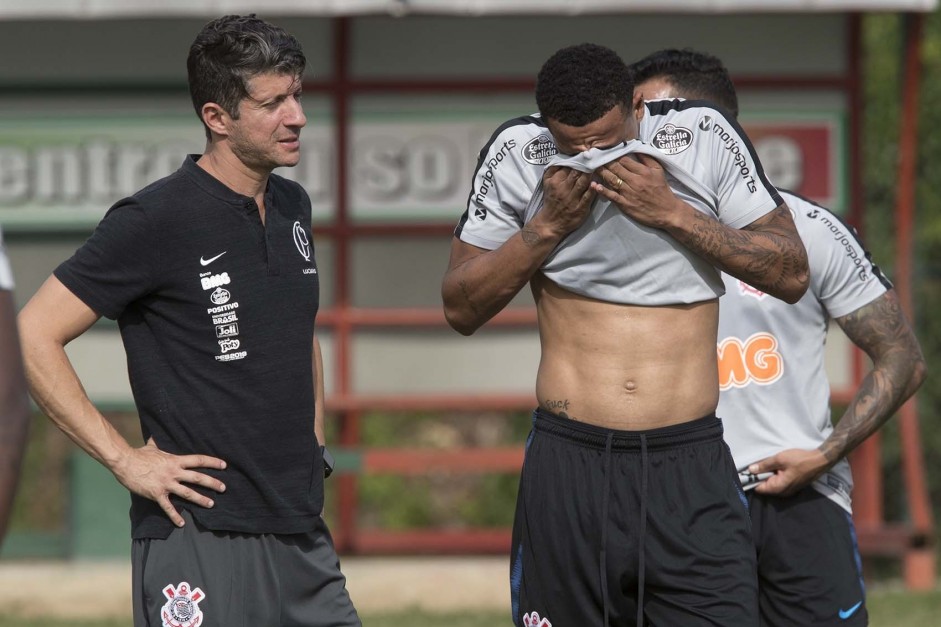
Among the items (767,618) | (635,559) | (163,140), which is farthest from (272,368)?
(163,140)

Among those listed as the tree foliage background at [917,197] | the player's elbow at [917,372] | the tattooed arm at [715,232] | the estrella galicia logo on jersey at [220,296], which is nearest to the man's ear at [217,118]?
the estrella galicia logo on jersey at [220,296]

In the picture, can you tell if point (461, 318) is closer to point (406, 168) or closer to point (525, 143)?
point (525, 143)

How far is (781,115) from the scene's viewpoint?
324 inches

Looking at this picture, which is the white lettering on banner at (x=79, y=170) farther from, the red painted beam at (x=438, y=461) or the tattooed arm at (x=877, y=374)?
the tattooed arm at (x=877, y=374)

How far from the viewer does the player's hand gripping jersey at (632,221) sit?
381 centimetres

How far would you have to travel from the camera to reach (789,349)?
14.6ft

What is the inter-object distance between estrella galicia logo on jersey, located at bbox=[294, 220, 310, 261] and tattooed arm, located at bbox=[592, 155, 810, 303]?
34.4 inches

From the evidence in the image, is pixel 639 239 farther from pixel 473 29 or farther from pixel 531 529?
pixel 473 29

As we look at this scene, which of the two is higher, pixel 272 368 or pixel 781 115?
pixel 781 115

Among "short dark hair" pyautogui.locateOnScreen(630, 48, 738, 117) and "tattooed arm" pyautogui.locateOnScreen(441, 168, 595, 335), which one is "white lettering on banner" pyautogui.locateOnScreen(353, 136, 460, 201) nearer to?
"short dark hair" pyautogui.locateOnScreen(630, 48, 738, 117)

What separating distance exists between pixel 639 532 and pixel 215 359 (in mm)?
1162

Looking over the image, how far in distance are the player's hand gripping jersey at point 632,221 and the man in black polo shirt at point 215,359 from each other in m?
0.54

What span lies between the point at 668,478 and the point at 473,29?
496cm

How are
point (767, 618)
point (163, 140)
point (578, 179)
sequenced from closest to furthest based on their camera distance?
1. point (578, 179)
2. point (767, 618)
3. point (163, 140)
